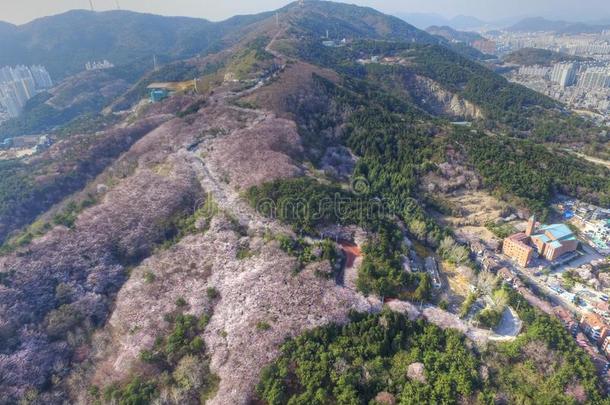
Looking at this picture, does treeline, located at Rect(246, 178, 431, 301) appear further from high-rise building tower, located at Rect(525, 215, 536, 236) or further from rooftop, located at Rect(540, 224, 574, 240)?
rooftop, located at Rect(540, 224, 574, 240)

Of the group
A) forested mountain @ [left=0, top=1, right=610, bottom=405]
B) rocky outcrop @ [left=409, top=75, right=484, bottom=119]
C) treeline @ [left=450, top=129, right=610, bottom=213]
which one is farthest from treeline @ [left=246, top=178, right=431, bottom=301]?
rocky outcrop @ [left=409, top=75, right=484, bottom=119]

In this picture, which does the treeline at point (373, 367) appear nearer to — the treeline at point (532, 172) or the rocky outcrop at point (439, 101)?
the treeline at point (532, 172)

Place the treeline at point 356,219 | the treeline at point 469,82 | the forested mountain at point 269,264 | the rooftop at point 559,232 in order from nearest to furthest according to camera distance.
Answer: the forested mountain at point 269,264, the treeline at point 356,219, the rooftop at point 559,232, the treeline at point 469,82

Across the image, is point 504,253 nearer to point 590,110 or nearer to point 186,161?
point 186,161

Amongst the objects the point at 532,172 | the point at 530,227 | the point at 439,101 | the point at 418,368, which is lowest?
the point at 530,227

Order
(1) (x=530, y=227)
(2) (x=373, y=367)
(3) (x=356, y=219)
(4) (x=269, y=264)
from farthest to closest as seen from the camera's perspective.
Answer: (1) (x=530, y=227) < (3) (x=356, y=219) < (4) (x=269, y=264) < (2) (x=373, y=367)

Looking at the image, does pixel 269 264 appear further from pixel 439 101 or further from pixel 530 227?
pixel 439 101

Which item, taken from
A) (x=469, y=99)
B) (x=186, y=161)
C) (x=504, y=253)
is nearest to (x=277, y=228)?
(x=186, y=161)

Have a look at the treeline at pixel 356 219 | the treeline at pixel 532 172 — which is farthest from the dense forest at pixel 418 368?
the treeline at pixel 532 172

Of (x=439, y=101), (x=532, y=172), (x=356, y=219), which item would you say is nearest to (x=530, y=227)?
(x=532, y=172)
